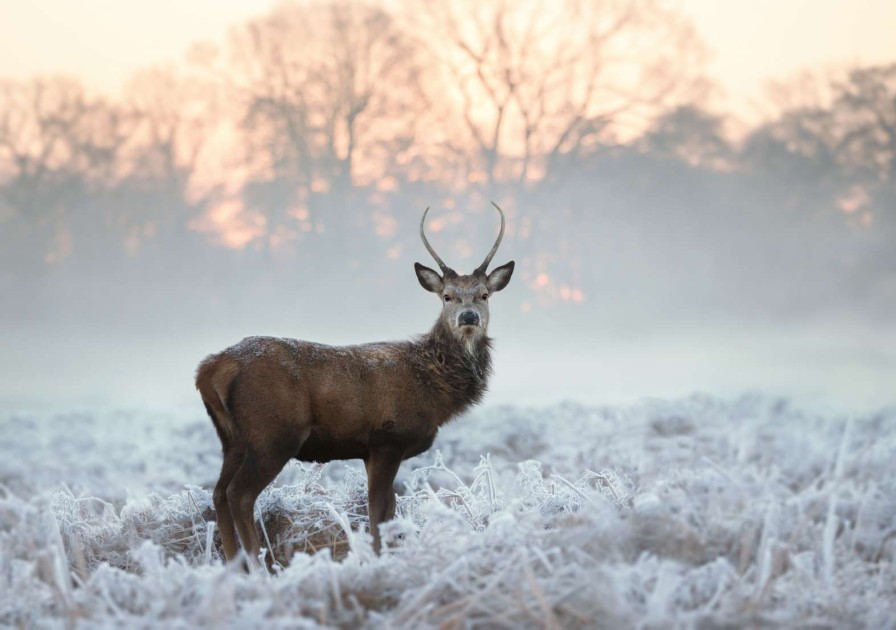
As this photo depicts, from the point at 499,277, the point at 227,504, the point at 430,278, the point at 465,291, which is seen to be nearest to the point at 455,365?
the point at 465,291

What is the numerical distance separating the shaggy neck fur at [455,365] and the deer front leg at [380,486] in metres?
0.78

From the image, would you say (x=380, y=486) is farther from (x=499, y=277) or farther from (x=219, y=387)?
(x=499, y=277)

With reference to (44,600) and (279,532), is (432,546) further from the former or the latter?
(279,532)

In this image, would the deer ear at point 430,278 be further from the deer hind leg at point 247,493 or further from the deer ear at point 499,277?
the deer hind leg at point 247,493

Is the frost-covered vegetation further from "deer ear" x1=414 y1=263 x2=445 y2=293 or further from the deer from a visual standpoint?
"deer ear" x1=414 y1=263 x2=445 y2=293

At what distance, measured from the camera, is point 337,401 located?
25.2ft

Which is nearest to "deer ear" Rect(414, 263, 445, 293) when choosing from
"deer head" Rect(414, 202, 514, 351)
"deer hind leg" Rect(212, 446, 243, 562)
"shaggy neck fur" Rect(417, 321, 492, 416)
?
"deer head" Rect(414, 202, 514, 351)

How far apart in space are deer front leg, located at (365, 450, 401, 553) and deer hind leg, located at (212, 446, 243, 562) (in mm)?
1073

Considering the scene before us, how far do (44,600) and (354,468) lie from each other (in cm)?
425

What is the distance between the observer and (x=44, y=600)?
495 centimetres

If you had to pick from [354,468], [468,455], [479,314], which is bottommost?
[468,455]

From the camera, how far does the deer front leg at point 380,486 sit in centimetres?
772

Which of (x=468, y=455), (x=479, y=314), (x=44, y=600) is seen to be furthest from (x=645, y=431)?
(x=44, y=600)

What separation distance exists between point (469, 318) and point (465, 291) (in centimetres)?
45
